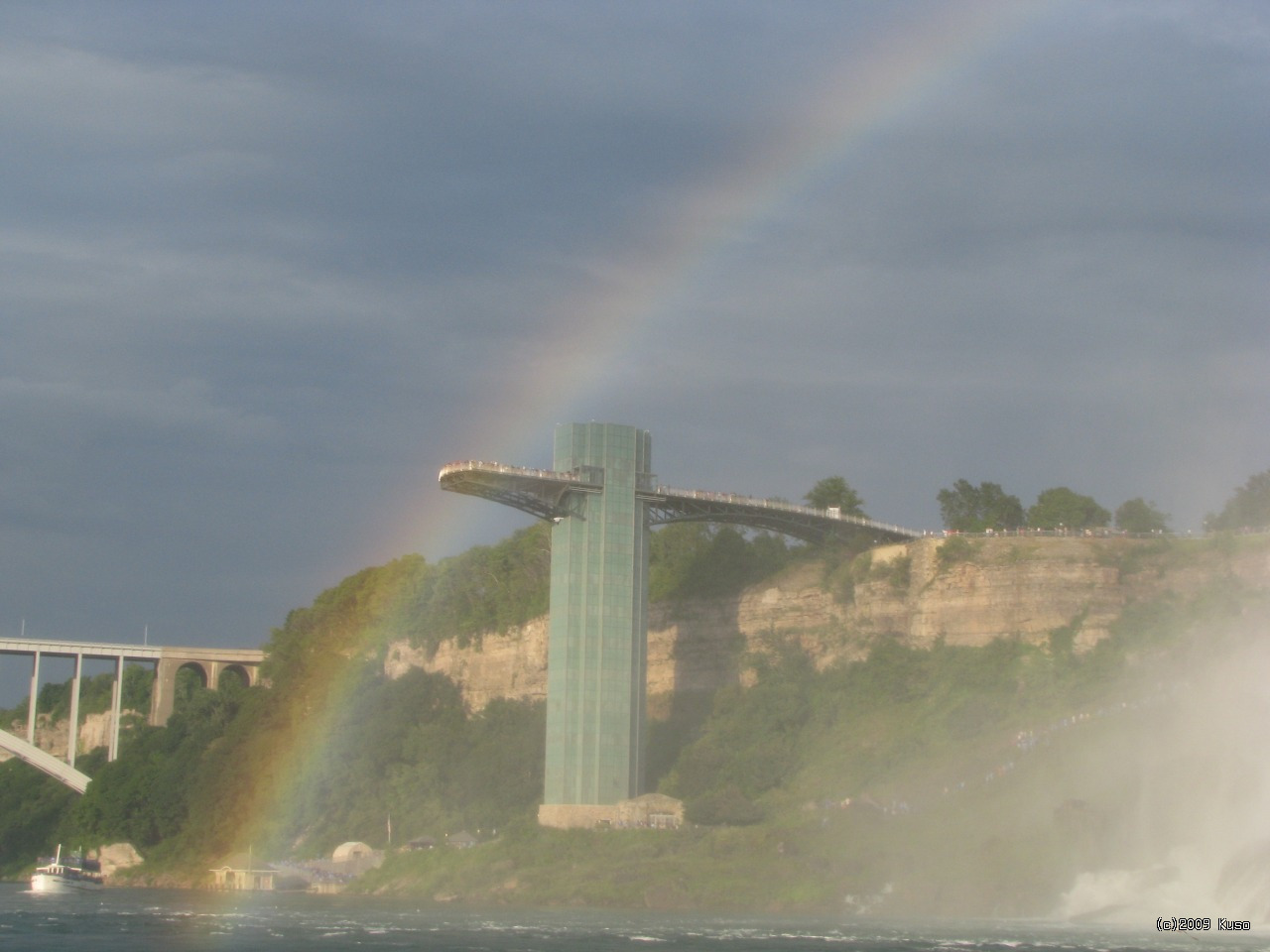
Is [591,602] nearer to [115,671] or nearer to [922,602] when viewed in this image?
[922,602]

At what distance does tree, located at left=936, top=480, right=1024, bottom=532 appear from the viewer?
11081cm

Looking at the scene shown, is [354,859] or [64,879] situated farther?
[64,879]

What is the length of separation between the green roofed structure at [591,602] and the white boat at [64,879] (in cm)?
2775

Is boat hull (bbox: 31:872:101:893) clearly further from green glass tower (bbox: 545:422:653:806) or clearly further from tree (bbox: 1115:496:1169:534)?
tree (bbox: 1115:496:1169:534)

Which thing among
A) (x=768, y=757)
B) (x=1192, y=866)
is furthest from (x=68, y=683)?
(x=1192, y=866)

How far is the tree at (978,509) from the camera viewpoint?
4363 inches

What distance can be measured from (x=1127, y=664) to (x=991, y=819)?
59.1 feet

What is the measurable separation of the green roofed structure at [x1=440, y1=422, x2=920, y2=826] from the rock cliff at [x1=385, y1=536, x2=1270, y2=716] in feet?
45.1

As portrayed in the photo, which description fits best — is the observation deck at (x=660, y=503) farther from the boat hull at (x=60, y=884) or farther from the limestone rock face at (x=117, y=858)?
the limestone rock face at (x=117, y=858)

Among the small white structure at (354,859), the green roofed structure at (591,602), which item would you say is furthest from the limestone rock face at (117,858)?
the green roofed structure at (591,602)

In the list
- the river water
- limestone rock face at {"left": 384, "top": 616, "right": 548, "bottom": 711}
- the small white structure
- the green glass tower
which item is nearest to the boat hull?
the small white structure

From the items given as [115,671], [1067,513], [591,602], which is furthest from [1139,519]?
[115,671]

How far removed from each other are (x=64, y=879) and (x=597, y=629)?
3367cm

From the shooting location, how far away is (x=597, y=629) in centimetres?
8306
